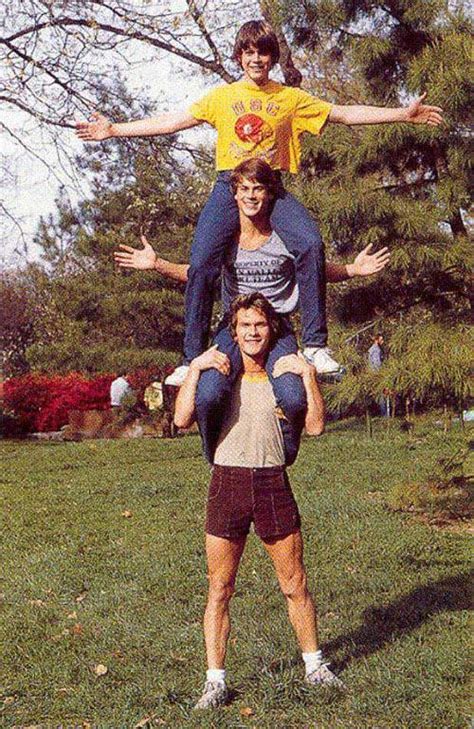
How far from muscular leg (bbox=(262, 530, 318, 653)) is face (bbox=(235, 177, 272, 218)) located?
4.25 ft

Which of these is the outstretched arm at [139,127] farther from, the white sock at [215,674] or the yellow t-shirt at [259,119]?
the white sock at [215,674]

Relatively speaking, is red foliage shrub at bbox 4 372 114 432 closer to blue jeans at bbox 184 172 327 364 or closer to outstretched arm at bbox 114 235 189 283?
outstretched arm at bbox 114 235 189 283

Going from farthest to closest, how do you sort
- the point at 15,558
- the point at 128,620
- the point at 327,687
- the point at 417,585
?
1. the point at 15,558
2. the point at 417,585
3. the point at 128,620
4. the point at 327,687

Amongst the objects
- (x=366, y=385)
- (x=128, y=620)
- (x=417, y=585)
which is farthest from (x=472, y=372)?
(x=128, y=620)

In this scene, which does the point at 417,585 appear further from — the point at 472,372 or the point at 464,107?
the point at 464,107

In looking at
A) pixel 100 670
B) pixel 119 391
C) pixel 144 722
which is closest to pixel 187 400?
pixel 144 722

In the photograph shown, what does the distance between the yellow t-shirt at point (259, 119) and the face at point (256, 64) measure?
1.2 inches

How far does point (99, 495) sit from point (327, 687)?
721 centimetres

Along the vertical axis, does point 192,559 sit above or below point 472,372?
below

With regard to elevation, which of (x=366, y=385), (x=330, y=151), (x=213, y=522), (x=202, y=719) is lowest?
(x=202, y=719)

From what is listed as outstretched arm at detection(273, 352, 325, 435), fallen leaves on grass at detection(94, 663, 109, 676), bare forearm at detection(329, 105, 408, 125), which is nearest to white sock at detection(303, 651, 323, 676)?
outstretched arm at detection(273, 352, 325, 435)

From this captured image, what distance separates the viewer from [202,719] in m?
4.36

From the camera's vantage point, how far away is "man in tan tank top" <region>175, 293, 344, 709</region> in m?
3.91

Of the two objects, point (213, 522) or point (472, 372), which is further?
point (472, 372)
